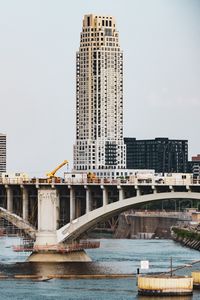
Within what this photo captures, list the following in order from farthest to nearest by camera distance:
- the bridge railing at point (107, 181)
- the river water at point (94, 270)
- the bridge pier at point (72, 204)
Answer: the bridge pier at point (72, 204)
the bridge railing at point (107, 181)
the river water at point (94, 270)

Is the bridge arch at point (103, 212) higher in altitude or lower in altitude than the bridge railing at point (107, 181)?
lower

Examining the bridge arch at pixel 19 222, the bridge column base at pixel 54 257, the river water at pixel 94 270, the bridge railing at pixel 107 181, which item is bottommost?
the river water at pixel 94 270

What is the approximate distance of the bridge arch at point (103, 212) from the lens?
127625 mm

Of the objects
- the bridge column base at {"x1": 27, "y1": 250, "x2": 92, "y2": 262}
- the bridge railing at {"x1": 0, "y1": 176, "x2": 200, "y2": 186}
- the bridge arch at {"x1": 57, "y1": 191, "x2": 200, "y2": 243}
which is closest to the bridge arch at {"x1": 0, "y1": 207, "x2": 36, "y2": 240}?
the bridge column base at {"x1": 27, "y1": 250, "x2": 92, "y2": 262}

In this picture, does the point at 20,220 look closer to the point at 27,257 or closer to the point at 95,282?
the point at 27,257

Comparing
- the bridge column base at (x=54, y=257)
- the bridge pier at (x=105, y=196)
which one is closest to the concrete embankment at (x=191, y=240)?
the bridge column base at (x=54, y=257)

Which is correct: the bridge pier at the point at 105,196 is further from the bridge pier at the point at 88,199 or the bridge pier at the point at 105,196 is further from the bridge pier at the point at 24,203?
the bridge pier at the point at 24,203

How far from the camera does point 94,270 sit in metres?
131

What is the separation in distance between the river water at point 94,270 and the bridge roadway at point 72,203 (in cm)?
338

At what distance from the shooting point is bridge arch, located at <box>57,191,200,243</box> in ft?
419

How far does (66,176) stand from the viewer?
143750mm

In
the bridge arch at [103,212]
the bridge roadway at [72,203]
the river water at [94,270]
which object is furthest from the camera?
the bridge roadway at [72,203]

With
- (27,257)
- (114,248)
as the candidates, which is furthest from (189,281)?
(114,248)

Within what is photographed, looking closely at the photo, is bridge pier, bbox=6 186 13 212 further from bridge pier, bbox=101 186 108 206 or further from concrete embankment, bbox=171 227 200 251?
concrete embankment, bbox=171 227 200 251
